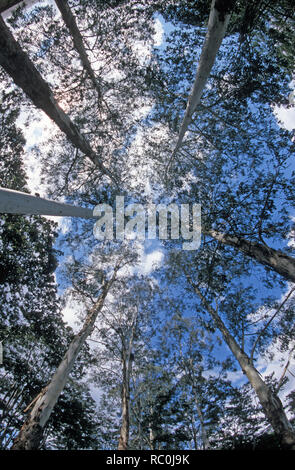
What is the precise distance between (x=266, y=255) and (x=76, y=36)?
23.9 ft

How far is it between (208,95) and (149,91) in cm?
189

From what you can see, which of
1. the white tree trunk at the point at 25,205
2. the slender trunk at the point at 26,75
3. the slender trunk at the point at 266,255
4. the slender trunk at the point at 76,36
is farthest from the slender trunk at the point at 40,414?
the slender trunk at the point at 76,36

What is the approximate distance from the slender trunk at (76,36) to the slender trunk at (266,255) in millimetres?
6083

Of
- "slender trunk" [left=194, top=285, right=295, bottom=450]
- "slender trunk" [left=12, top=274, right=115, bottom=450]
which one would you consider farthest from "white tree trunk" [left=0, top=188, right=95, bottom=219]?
Result: "slender trunk" [left=194, top=285, right=295, bottom=450]

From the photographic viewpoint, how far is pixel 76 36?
559 centimetres

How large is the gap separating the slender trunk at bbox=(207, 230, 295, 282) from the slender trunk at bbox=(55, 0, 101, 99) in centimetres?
608

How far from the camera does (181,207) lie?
741 centimetres

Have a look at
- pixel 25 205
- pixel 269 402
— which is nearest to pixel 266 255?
pixel 269 402

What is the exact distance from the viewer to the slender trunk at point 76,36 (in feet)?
16.8

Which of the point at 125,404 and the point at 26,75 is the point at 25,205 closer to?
the point at 26,75
